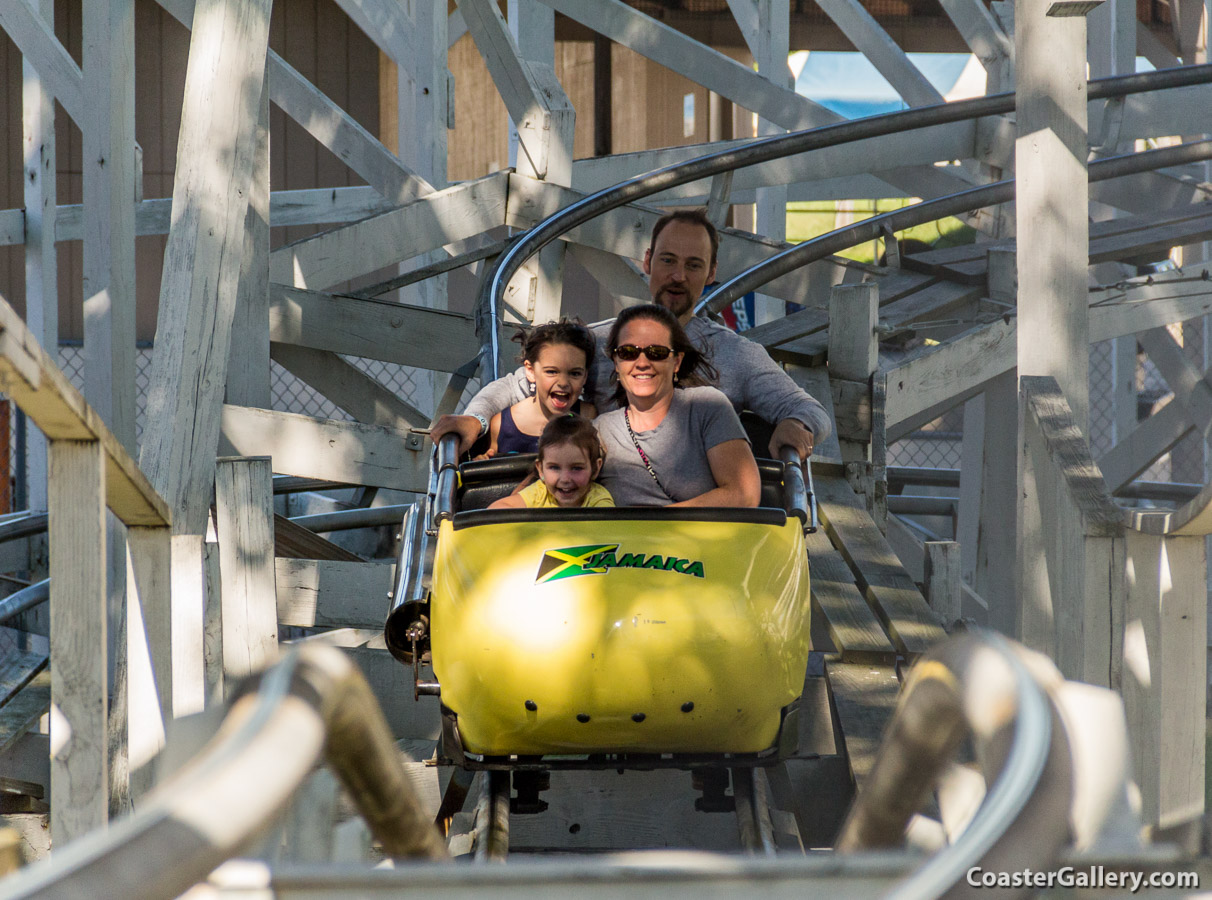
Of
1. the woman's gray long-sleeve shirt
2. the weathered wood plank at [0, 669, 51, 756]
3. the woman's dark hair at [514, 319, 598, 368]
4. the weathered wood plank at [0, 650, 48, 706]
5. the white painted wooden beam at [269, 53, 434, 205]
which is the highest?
the white painted wooden beam at [269, 53, 434, 205]

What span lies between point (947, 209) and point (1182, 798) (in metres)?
5.01

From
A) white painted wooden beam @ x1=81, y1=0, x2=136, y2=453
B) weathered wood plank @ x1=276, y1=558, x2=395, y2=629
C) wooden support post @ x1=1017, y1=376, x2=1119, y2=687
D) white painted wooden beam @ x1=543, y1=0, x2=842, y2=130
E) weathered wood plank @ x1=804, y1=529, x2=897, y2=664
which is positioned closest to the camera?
wooden support post @ x1=1017, y1=376, x2=1119, y2=687

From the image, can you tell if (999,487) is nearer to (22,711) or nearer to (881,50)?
(881,50)

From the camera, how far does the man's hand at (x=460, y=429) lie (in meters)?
3.72

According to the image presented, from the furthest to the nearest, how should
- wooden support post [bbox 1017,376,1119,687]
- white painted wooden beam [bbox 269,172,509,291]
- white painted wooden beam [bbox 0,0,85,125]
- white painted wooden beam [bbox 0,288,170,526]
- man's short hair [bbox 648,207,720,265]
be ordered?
white painted wooden beam [bbox 269,172,509,291] < white painted wooden beam [bbox 0,0,85,125] < man's short hair [bbox 648,207,720,265] < wooden support post [bbox 1017,376,1119,687] < white painted wooden beam [bbox 0,288,170,526]

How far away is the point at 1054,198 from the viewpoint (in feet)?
10.8

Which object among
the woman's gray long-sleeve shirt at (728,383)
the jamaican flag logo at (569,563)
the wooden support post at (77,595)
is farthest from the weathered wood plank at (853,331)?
the wooden support post at (77,595)

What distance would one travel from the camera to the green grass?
1525cm

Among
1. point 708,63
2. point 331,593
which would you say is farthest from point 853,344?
point 708,63

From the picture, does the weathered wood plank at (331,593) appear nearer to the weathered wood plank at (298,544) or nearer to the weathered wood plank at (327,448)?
the weathered wood plank at (327,448)

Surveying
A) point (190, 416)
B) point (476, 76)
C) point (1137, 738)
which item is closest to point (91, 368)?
point (190, 416)

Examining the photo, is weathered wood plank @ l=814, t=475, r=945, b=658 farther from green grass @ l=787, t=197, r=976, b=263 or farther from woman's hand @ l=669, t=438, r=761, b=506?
Answer: green grass @ l=787, t=197, r=976, b=263

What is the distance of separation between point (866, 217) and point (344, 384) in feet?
32.0

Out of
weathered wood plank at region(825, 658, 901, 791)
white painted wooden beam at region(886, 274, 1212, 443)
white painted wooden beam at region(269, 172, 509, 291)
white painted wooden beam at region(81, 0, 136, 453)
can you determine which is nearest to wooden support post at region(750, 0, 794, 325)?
white painted wooden beam at region(886, 274, 1212, 443)
